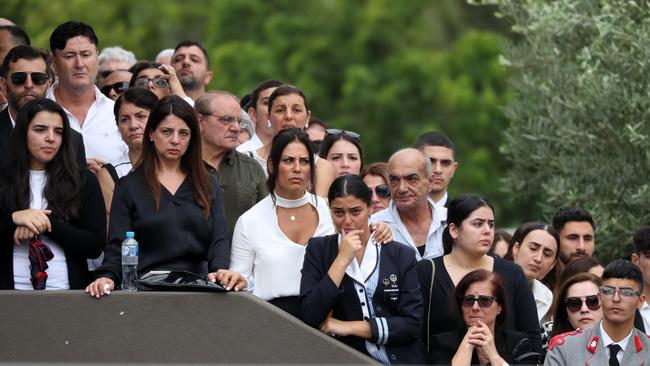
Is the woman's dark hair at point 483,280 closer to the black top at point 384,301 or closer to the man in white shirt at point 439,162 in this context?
the black top at point 384,301

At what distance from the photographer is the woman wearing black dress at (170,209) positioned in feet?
33.8

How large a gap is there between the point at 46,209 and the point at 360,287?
201 cm

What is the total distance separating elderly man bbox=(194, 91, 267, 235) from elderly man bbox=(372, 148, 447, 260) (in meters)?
0.96

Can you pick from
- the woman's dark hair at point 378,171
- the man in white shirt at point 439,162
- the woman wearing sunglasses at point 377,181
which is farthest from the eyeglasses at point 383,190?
the man in white shirt at point 439,162

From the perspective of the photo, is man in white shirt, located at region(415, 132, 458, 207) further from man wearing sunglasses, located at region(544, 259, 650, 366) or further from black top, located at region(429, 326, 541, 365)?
man wearing sunglasses, located at region(544, 259, 650, 366)

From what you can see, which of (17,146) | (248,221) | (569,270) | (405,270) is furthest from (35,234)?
(569,270)

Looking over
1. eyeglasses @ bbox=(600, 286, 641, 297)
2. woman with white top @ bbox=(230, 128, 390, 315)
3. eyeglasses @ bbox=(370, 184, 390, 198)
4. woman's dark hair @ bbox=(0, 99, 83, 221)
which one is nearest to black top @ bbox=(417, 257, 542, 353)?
eyeglasses @ bbox=(600, 286, 641, 297)

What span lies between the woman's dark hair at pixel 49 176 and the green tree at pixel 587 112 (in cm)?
601

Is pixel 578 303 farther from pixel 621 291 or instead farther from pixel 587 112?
pixel 587 112

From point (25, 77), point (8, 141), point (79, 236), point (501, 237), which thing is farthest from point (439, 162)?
point (79, 236)

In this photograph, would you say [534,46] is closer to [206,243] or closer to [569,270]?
[569,270]

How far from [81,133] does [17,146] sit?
4.63 feet

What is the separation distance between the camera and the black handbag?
33.1 feet

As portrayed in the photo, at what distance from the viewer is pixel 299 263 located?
10.6m
